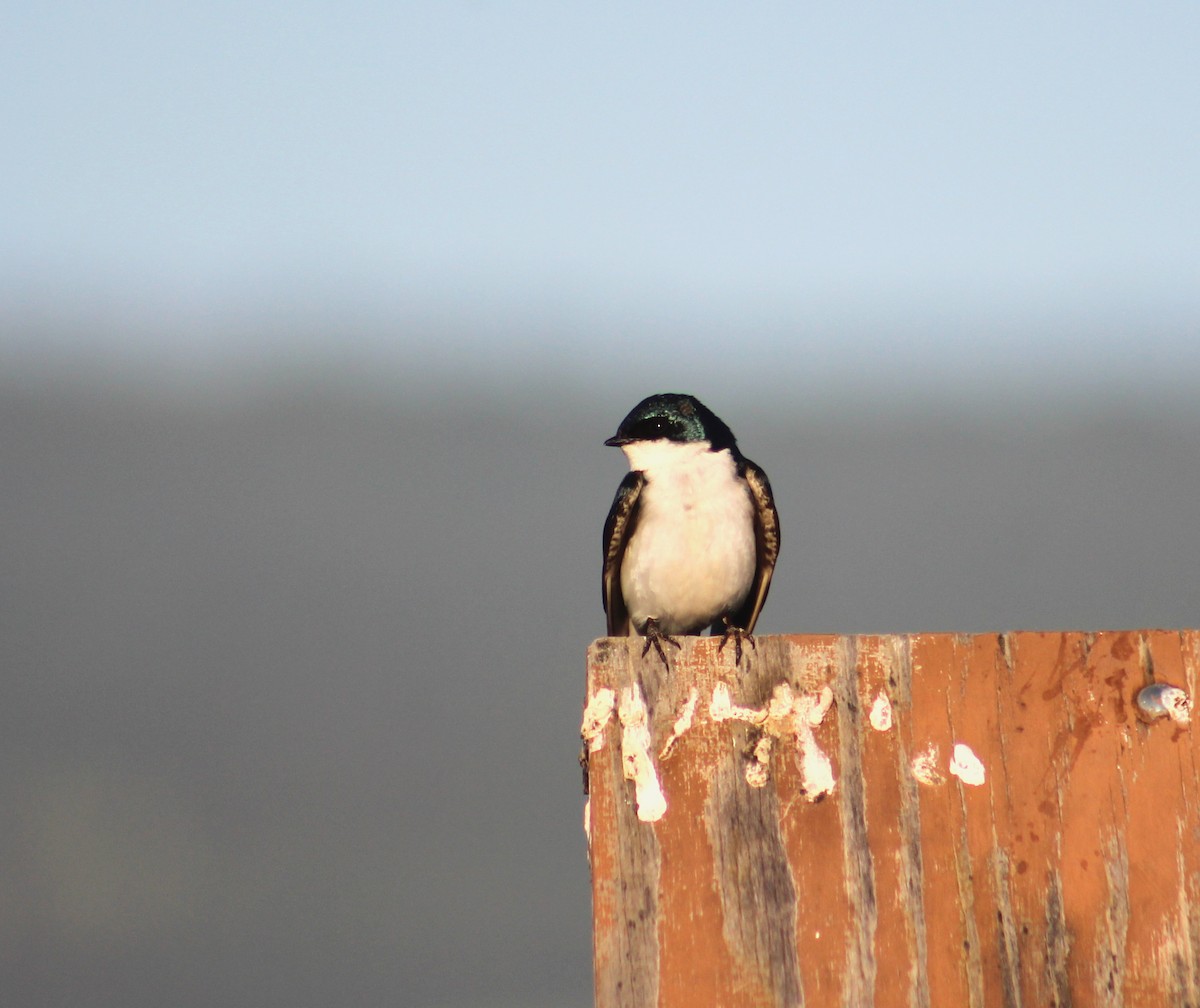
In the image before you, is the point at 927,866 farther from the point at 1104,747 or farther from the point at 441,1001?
the point at 441,1001

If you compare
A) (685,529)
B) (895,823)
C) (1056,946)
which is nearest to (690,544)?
(685,529)

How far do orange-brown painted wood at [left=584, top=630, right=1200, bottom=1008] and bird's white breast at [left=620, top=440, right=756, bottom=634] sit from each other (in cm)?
236

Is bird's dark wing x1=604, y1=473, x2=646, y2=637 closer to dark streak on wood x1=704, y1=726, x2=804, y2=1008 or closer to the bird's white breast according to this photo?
the bird's white breast

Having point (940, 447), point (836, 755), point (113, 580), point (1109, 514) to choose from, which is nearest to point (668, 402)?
point (836, 755)

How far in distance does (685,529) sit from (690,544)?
1.9 inches

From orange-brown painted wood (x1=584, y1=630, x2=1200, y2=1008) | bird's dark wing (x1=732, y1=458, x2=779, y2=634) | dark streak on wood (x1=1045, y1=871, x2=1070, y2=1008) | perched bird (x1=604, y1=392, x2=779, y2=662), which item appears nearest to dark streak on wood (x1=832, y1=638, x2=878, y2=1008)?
orange-brown painted wood (x1=584, y1=630, x2=1200, y2=1008)

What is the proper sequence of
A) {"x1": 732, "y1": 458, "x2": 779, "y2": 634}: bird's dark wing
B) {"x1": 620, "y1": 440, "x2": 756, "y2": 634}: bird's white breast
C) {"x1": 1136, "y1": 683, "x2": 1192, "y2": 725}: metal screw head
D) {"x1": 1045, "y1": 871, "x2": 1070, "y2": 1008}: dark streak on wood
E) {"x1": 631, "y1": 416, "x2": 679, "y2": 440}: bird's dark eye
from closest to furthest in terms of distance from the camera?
{"x1": 1045, "y1": 871, "x2": 1070, "y2": 1008}: dark streak on wood < {"x1": 1136, "y1": 683, "x2": 1192, "y2": 725}: metal screw head < {"x1": 620, "y1": 440, "x2": 756, "y2": 634}: bird's white breast < {"x1": 732, "y1": 458, "x2": 779, "y2": 634}: bird's dark wing < {"x1": 631, "y1": 416, "x2": 679, "y2": 440}: bird's dark eye

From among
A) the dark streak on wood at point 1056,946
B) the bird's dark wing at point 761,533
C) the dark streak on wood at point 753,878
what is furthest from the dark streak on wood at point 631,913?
the bird's dark wing at point 761,533

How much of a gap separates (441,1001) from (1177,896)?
1023 centimetres

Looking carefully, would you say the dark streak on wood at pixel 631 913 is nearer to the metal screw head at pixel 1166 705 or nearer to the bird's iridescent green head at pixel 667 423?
the metal screw head at pixel 1166 705

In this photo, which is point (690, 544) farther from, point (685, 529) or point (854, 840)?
point (854, 840)

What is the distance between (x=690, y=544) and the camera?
16.8 ft

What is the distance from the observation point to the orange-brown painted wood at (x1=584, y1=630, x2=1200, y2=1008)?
8.39ft

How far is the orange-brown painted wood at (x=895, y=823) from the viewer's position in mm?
2557
